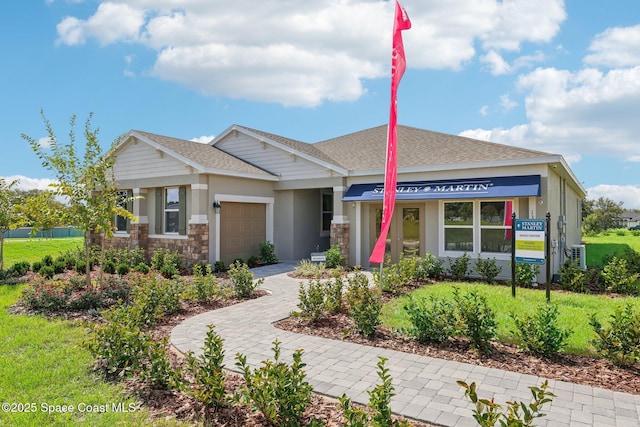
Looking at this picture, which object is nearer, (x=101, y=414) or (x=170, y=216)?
(x=101, y=414)

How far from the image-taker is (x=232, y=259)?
15.2 m

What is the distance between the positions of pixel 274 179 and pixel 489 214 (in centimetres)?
838

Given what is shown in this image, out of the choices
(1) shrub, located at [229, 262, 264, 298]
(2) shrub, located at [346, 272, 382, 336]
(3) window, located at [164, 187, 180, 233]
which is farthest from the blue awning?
(2) shrub, located at [346, 272, 382, 336]

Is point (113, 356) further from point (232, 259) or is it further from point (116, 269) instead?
point (232, 259)

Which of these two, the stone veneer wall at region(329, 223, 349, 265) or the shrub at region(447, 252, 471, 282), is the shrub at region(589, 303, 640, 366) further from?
the stone veneer wall at region(329, 223, 349, 265)

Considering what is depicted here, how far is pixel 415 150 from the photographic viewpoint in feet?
51.8

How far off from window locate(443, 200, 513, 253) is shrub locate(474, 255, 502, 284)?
748 mm

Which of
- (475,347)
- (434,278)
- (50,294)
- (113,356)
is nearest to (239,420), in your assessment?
(113,356)

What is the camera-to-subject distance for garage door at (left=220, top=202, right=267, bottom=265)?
15.0m

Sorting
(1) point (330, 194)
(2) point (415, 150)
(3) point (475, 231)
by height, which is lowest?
(3) point (475, 231)

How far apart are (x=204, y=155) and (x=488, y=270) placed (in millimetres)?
11108

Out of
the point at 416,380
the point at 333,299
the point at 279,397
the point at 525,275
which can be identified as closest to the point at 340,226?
the point at 525,275

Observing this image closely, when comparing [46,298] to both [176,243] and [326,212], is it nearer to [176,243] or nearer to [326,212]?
[176,243]

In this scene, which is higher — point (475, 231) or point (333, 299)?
point (475, 231)
